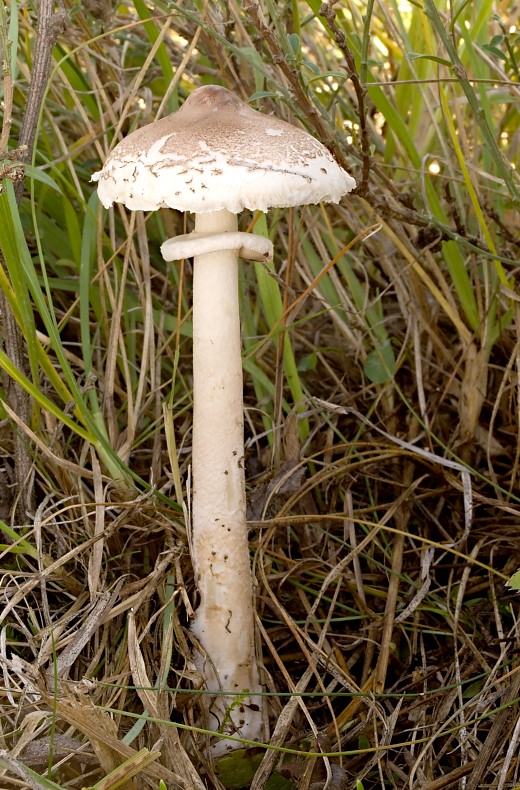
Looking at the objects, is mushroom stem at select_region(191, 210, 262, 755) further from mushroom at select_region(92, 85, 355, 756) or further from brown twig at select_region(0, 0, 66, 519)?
brown twig at select_region(0, 0, 66, 519)

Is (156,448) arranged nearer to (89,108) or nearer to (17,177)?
(17,177)

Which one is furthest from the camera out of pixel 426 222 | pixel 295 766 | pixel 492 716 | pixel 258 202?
pixel 426 222

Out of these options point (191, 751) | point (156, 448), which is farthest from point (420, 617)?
point (156, 448)

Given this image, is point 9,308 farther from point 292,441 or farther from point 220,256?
point 292,441

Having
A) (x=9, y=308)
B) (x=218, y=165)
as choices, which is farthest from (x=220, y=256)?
(x=9, y=308)

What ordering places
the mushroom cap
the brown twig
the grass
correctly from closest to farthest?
the mushroom cap, the grass, the brown twig

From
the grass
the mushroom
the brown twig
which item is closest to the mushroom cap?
the mushroom

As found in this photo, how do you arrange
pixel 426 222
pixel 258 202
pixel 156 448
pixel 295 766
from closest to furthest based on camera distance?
1. pixel 258 202
2. pixel 295 766
3. pixel 426 222
4. pixel 156 448
